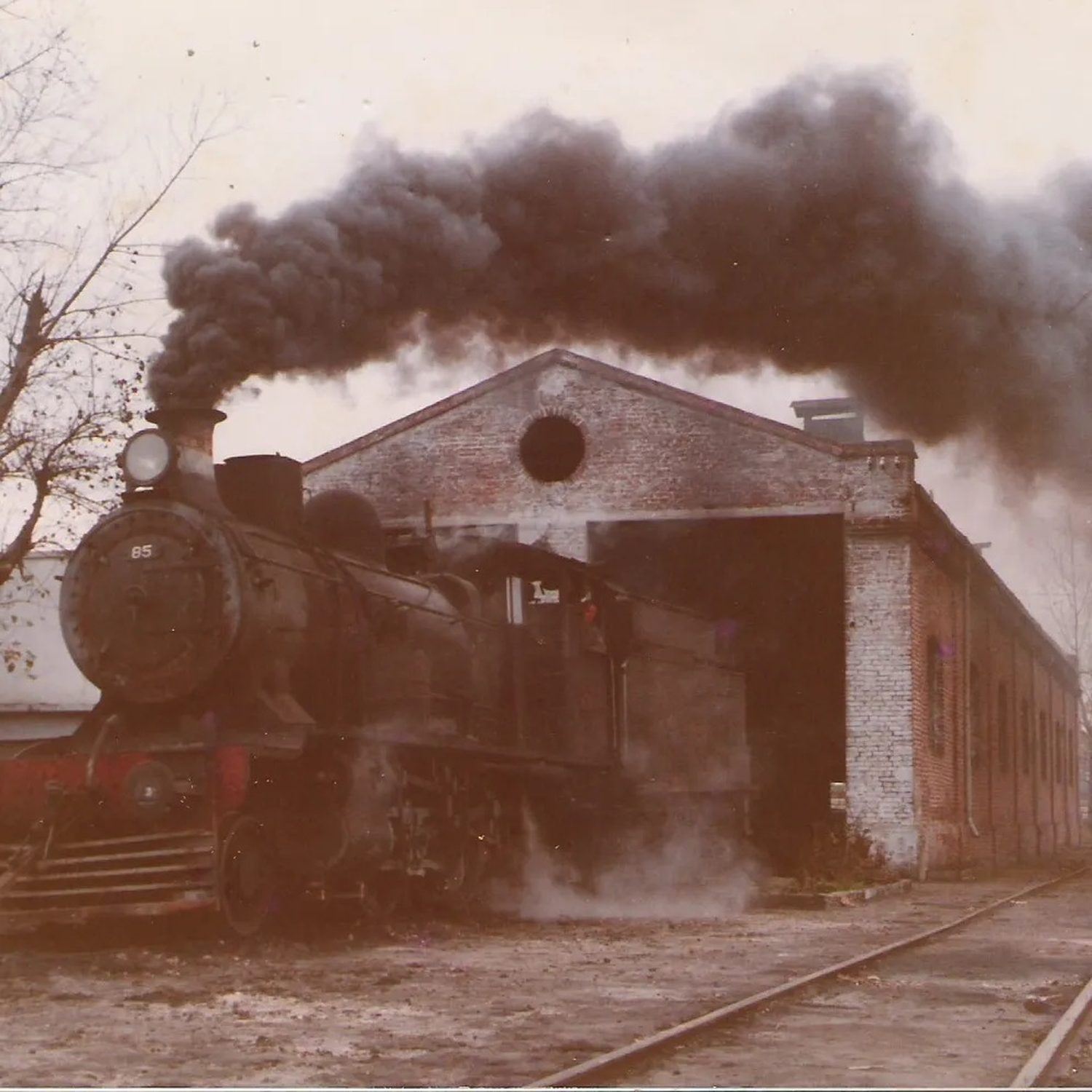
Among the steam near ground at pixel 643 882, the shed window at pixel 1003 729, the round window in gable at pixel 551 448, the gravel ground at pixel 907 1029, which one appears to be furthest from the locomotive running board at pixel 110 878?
the shed window at pixel 1003 729

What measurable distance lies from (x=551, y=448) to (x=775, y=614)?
11.8 feet

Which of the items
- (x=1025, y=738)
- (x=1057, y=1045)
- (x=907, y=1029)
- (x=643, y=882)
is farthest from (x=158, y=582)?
(x=1025, y=738)

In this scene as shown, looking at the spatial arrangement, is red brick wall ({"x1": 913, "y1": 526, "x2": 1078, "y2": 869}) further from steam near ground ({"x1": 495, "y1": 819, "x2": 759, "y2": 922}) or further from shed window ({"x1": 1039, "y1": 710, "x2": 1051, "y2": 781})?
steam near ground ({"x1": 495, "y1": 819, "x2": 759, "y2": 922})

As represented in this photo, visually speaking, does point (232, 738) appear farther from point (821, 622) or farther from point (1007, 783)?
point (1007, 783)

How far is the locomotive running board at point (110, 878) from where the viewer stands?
9461 millimetres

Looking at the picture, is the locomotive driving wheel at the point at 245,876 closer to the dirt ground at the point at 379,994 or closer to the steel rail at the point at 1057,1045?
the dirt ground at the point at 379,994

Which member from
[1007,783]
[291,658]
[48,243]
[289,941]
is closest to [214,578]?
[291,658]

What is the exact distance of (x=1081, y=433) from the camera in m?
18.4

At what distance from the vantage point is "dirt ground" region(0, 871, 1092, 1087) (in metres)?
6.10

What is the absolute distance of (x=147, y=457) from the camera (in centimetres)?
1046

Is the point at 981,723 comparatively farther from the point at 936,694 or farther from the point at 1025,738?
the point at 1025,738

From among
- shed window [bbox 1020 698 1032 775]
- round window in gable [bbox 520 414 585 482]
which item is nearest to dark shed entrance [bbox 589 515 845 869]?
round window in gable [bbox 520 414 585 482]

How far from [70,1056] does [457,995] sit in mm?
2313

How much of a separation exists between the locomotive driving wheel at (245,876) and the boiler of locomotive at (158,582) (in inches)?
36.3
